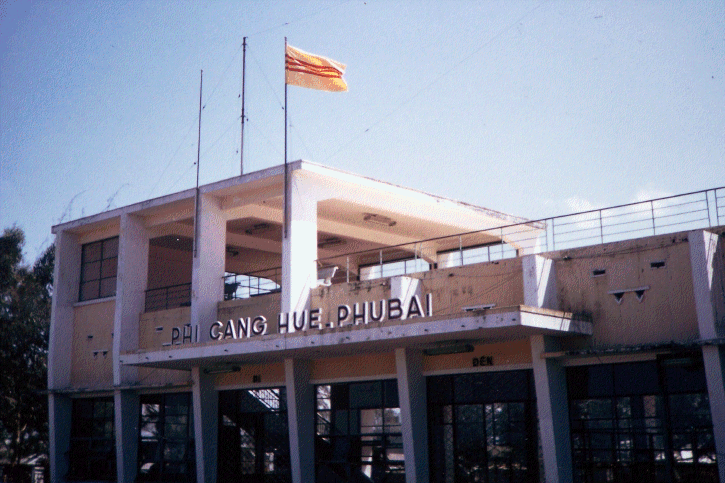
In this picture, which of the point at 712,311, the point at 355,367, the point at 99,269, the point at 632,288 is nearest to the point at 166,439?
the point at 99,269

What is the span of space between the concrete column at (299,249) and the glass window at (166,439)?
6597mm

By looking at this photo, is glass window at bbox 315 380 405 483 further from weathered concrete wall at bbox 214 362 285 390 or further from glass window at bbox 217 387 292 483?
glass window at bbox 217 387 292 483

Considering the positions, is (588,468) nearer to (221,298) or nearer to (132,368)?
(221,298)

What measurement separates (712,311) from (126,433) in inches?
775

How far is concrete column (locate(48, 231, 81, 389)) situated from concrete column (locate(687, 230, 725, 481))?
75.4ft

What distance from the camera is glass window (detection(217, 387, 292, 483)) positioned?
25.5 m

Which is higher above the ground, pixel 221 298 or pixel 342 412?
pixel 221 298

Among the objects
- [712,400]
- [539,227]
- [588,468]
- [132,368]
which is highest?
[539,227]

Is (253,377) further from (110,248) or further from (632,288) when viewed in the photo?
(632,288)

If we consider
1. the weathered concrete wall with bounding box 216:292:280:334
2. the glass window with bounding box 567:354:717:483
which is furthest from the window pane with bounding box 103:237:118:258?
the glass window with bounding box 567:354:717:483

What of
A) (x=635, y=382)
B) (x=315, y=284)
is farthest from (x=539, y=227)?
(x=635, y=382)

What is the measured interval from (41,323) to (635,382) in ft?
96.6

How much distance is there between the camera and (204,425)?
26141 millimetres

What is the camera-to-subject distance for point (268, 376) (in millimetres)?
25625
